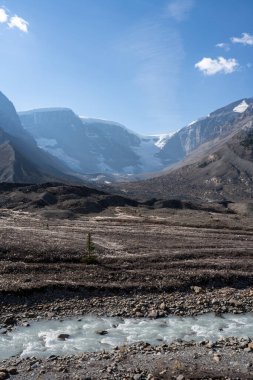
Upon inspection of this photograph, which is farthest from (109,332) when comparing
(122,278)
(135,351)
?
(122,278)


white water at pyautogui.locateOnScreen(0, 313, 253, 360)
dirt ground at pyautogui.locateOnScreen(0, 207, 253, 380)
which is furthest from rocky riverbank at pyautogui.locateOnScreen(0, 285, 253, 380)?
white water at pyautogui.locateOnScreen(0, 313, 253, 360)

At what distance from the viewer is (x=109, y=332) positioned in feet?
94.0

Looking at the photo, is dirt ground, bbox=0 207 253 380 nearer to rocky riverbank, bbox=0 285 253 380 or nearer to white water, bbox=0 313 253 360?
rocky riverbank, bbox=0 285 253 380

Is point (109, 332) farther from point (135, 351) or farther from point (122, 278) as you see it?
point (122, 278)

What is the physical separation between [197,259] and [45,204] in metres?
77.0

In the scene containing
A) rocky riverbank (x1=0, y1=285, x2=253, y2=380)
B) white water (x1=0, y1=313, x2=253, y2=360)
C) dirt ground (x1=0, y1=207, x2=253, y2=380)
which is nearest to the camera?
rocky riverbank (x1=0, y1=285, x2=253, y2=380)

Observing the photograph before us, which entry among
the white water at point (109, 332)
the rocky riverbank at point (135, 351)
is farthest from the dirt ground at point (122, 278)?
the white water at point (109, 332)

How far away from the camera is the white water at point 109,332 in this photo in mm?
25734

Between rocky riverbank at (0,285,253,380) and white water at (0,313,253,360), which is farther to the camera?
white water at (0,313,253,360)

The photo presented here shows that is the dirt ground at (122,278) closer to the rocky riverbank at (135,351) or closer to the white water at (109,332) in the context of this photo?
the rocky riverbank at (135,351)

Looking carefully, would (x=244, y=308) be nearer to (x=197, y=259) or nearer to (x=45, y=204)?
(x=197, y=259)

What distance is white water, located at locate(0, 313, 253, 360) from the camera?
2573 cm

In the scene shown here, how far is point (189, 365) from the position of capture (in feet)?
75.3

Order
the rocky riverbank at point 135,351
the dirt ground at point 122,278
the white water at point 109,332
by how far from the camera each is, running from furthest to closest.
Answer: the dirt ground at point 122,278 → the white water at point 109,332 → the rocky riverbank at point 135,351
